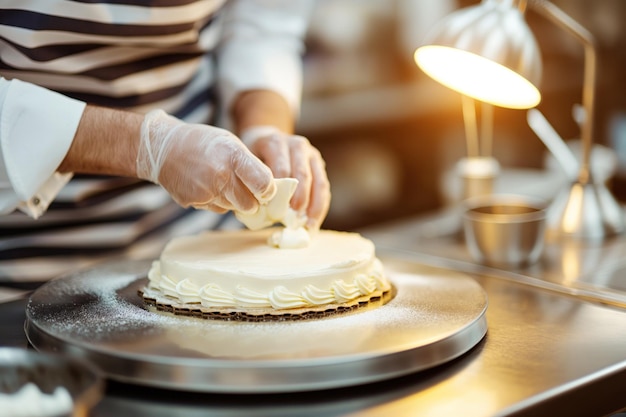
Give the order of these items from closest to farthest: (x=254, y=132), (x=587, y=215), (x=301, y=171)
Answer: (x=301, y=171) → (x=254, y=132) → (x=587, y=215)

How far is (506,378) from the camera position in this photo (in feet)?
3.53

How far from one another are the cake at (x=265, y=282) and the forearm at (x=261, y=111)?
0.46m

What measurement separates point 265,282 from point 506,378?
373 millimetres

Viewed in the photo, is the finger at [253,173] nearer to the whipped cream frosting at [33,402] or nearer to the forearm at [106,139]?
the forearm at [106,139]

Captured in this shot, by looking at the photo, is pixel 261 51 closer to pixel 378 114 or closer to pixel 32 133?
pixel 32 133

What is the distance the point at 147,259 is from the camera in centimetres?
156

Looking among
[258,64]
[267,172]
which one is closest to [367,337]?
[267,172]

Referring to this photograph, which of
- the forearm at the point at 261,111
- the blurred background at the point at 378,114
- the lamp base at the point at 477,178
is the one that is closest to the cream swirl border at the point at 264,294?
the forearm at the point at 261,111

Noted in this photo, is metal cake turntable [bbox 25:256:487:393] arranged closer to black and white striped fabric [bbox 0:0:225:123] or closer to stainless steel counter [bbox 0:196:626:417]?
stainless steel counter [bbox 0:196:626:417]

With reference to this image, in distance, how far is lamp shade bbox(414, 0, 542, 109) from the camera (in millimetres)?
1461

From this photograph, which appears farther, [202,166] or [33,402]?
[202,166]

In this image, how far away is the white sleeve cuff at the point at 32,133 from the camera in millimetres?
1313

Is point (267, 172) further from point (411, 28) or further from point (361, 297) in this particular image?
point (411, 28)

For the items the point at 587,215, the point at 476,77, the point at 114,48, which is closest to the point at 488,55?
the point at 476,77
